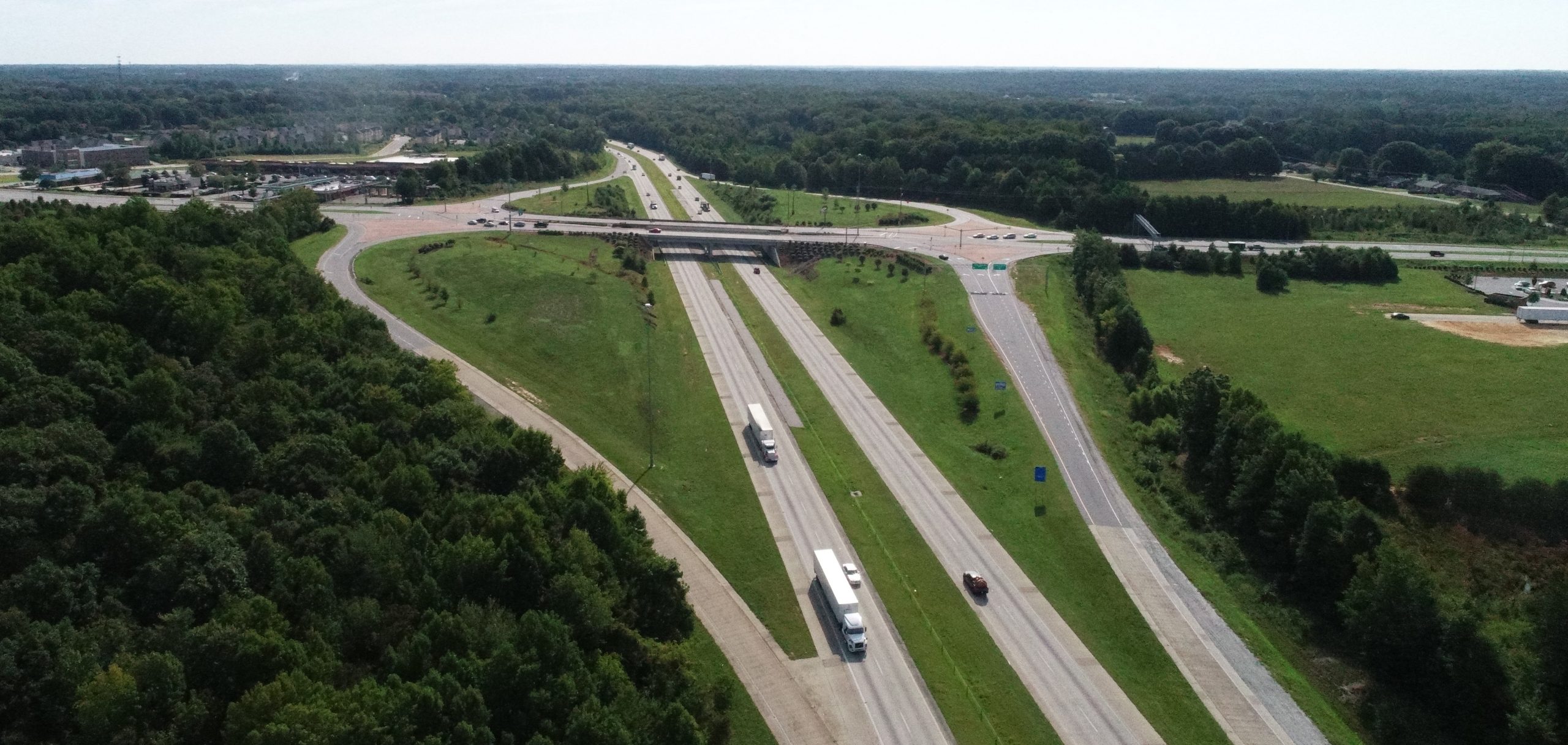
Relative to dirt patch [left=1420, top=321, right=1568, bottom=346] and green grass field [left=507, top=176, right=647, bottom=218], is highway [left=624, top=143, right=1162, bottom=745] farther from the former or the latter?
green grass field [left=507, top=176, right=647, bottom=218]

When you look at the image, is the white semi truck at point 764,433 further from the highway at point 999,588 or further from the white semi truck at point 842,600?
the white semi truck at point 842,600

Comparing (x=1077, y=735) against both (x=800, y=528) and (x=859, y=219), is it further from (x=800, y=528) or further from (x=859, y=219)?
(x=859, y=219)

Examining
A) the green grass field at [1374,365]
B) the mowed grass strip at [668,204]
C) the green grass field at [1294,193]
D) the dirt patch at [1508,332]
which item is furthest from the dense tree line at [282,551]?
the green grass field at [1294,193]

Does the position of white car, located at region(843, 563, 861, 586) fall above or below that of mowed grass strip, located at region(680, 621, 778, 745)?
above

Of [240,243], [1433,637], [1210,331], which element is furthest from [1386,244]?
[240,243]

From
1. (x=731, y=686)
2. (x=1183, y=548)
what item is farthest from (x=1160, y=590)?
(x=731, y=686)

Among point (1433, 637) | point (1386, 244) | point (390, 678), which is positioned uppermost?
point (1386, 244)

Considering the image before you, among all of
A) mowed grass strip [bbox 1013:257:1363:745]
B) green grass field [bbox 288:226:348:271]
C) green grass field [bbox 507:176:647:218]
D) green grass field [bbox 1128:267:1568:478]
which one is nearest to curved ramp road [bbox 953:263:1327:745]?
mowed grass strip [bbox 1013:257:1363:745]
